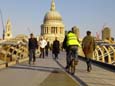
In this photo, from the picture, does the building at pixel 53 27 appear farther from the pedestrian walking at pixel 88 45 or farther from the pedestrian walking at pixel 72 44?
the pedestrian walking at pixel 72 44

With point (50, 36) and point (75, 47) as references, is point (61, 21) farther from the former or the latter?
point (75, 47)

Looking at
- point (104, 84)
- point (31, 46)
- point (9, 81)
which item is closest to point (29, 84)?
point (9, 81)

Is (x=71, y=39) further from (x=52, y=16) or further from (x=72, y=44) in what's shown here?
(x=52, y=16)

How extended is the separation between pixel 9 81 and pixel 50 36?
16043 cm

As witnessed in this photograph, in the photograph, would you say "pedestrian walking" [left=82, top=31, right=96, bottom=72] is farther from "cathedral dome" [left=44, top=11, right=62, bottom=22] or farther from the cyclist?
"cathedral dome" [left=44, top=11, right=62, bottom=22]

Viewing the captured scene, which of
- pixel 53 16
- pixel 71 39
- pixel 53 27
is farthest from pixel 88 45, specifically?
pixel 53 16

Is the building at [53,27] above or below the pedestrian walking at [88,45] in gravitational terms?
above

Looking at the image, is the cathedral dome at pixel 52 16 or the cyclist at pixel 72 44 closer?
the cyclist at pixel 72 44

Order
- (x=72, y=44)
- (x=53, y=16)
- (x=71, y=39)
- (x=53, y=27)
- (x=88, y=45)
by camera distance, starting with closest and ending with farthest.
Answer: (x=72, y=44), (x=71, y=39), (x=88, y=45), (x=53, y=27), (x=53, y=16)

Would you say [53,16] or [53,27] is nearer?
[53,27]

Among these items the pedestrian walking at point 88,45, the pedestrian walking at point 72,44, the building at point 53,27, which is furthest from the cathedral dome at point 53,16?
the pedestrian walking at point 72,44

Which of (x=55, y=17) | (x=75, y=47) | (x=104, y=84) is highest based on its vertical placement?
(x=55, y=17)

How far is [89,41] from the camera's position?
20.5 metres

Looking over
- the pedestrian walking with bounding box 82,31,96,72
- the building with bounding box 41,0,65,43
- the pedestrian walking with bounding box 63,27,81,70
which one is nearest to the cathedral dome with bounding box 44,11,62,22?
the building with bounding box 41,0,65,43
